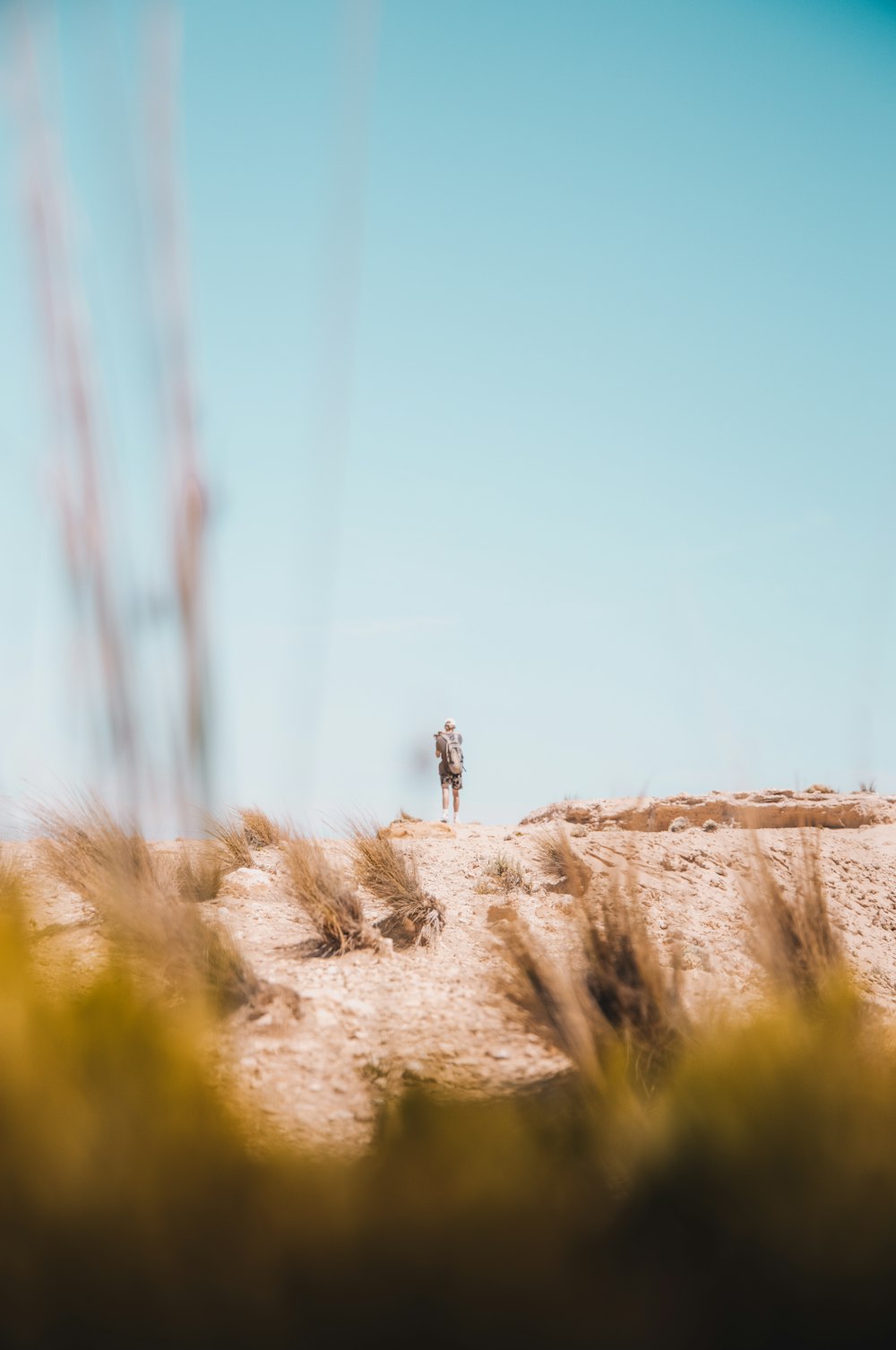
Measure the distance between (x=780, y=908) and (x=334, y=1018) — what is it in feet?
4.49

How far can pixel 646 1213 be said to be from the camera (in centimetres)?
108

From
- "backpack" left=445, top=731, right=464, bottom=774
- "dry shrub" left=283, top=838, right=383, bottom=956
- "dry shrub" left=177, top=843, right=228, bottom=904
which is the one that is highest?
"backpack" left=445, top=731, right=464, bottom=774

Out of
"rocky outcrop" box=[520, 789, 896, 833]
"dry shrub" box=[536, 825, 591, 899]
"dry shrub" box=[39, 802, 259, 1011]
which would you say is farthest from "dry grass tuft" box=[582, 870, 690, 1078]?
"rocky outcrop" box=[520, 789, 896, 833]

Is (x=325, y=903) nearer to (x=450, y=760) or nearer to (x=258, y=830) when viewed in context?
(x=258, y=830)

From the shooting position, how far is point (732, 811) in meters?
10.6

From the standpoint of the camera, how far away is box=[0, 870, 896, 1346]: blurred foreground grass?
826 mm

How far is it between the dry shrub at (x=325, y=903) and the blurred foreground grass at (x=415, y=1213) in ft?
9.71

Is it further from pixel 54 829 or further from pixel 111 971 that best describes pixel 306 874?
pixel 111 971

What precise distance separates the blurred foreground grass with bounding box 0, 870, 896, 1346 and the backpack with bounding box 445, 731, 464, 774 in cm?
1191

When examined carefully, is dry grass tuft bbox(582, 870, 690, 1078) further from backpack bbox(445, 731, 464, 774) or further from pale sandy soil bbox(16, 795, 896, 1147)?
backpack bbox(445, 731, 464, 774)

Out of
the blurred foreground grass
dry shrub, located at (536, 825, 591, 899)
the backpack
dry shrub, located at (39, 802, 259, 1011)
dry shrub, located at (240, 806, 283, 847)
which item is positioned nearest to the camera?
the blurred foreground grass

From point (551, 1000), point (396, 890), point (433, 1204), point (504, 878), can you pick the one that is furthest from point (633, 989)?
point (504, 878)

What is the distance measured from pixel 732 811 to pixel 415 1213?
10.4 m

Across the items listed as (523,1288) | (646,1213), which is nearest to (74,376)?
(523,1288)
